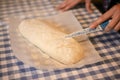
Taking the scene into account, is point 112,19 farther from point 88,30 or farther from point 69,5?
point 69,5

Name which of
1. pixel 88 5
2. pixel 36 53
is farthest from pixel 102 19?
pixel 36 53

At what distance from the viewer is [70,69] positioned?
2.12 ft

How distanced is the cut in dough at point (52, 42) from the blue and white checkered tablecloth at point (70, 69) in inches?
1.8

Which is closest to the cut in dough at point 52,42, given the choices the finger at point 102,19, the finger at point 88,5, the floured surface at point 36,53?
the floured surface at point 36,53

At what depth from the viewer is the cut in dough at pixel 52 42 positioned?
0.65 m

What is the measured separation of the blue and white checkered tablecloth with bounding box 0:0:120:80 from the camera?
62 centimetres

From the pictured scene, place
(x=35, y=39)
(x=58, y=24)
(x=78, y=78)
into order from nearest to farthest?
(x=78, y=78), (x=35, y=39), (x=58, y=24)

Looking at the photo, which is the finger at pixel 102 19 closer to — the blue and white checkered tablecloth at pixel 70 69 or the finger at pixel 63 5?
the blue and white checkered tablecloth at pixel 70 69

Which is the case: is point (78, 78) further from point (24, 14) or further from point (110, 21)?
point (24, 14)

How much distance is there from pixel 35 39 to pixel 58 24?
0.17 meters

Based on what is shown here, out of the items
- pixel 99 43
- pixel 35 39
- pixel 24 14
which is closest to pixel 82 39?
pixel 99 43

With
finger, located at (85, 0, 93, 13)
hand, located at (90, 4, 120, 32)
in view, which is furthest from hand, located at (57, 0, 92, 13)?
hand, located at (90, 4, 120, 32)

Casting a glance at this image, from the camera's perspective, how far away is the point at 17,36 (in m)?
0.77

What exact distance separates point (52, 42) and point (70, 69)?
0.41 feet
